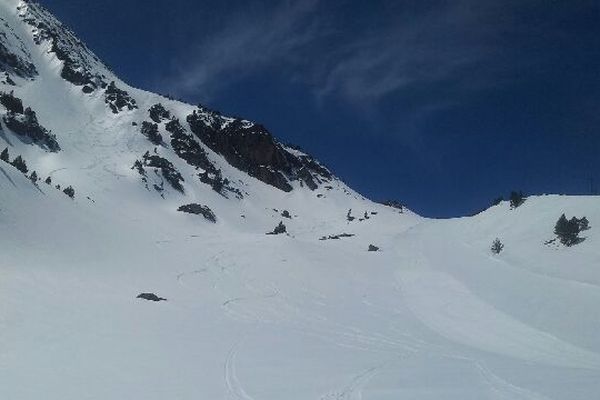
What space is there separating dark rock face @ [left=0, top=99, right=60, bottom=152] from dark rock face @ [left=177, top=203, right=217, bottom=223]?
19285 mm

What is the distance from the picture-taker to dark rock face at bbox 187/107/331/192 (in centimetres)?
11625

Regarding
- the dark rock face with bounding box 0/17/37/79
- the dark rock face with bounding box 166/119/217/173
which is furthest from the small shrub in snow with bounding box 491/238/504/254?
the dark rock face with bounding box 0/17/37/79

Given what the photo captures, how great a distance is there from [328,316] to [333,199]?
324 ft

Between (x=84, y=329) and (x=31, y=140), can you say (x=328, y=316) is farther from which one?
(x=31, y=140)

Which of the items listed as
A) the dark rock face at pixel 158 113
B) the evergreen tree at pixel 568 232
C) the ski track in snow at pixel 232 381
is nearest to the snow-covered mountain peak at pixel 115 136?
the dark rock face at pixel 158 113

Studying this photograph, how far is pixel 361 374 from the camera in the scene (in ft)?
40.9

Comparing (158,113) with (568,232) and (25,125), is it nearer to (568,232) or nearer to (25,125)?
(25,125)

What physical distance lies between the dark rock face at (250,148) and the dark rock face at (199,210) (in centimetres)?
4203

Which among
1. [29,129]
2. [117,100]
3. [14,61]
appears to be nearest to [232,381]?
[29,129]

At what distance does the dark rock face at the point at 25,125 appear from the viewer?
68062 millimetres

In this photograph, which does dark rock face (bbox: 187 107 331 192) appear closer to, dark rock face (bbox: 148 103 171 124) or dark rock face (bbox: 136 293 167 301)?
dark rock face (bbox: 148 103 171 124)

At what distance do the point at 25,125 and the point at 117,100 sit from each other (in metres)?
32.5

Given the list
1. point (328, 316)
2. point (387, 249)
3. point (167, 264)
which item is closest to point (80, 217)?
point (167, 264)

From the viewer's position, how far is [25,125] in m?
69.1
